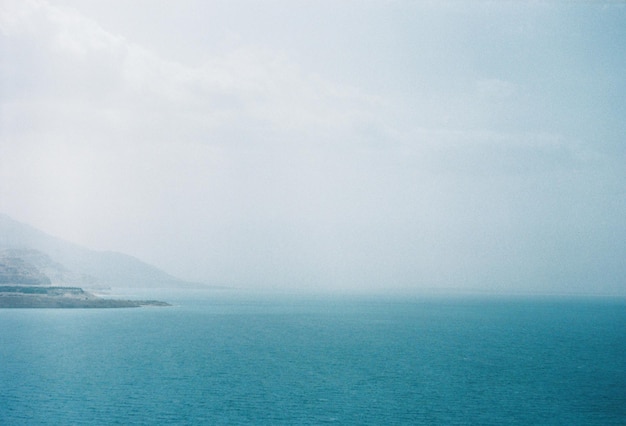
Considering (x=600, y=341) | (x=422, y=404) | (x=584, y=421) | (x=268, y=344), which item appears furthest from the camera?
(x=600, y=341)

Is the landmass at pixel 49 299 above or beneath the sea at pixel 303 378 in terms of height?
above

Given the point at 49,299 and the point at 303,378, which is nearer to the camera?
the point at 303,378

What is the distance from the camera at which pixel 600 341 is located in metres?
103

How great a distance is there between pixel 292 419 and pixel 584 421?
27.4 m

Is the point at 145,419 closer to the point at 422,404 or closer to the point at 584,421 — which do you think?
the point at 422,404

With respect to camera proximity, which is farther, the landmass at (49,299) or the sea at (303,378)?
the landmass at (49,299)

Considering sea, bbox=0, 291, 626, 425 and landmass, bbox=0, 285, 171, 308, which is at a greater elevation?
landmass, bbox=0, 285, 171, 308

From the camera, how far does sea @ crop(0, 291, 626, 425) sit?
46.3m

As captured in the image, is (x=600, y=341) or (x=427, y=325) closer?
(x=600, y=341)

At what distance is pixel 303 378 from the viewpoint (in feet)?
202

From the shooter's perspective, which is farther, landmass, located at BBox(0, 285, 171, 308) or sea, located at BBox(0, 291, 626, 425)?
landmass, located at BBox(0, 285, 171, 308)

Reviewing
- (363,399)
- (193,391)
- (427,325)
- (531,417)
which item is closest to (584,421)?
(531,417)

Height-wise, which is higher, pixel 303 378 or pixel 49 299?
pixel 49 299

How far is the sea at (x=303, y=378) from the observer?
152 feet
